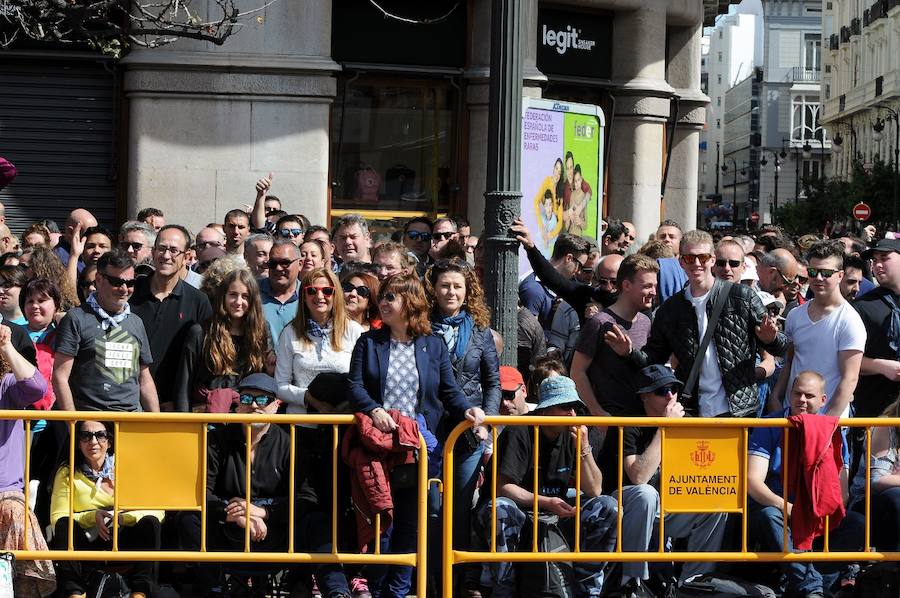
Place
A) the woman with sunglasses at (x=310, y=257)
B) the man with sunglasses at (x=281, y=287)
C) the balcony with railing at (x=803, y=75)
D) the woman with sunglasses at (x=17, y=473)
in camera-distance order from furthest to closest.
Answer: the balcony with railing at (x=803, y=75) → the woman with sunglasses at (x=310, y=257) → the man with sunglasses at (x=281, y=287) → the woman with sunglasses at (x=17, y=473)

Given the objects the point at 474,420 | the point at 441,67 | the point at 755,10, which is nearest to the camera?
the point at 474,420

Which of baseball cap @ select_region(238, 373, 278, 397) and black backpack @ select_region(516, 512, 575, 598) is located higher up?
baseball cap @ select_region(238, 373, 278, 397)

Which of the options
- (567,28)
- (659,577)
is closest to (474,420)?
(659,577)

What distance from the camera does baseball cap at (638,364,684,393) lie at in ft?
26.7

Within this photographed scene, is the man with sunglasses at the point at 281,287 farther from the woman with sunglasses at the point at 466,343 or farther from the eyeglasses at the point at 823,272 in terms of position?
the eyeglasses at the point at 823,272

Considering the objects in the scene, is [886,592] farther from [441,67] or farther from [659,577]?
[441,67]

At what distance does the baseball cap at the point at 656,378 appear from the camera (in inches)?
320

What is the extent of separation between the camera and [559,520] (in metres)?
7.90

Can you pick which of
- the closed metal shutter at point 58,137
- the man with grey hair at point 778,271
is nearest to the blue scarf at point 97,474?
the man with grey hair at point 778,271

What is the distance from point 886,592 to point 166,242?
477 centimetres

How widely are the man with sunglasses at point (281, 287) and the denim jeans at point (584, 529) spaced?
7.08 feet

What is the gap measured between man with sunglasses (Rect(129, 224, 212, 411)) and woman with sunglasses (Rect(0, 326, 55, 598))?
40.3 inches

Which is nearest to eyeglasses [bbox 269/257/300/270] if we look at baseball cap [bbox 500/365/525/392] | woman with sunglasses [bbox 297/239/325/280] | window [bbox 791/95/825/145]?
woman with sunglasses [bbox 297/239/325/280]

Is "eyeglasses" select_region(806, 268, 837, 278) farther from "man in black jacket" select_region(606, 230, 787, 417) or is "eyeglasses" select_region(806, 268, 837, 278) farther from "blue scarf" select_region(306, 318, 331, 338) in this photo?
"blue scarf" select_region(306, 318, 331, 338)
